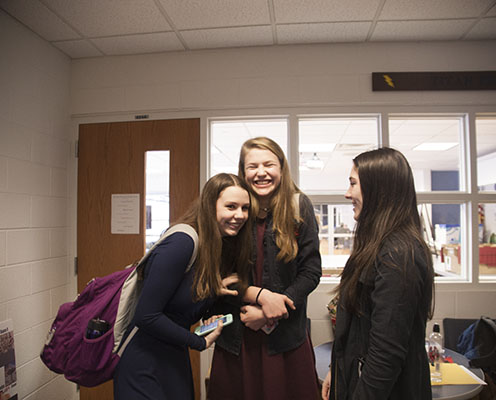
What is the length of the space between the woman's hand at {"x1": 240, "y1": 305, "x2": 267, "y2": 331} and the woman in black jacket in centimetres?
31

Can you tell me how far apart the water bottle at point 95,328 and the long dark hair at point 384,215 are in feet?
3.06

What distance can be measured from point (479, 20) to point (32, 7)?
10.3 ft

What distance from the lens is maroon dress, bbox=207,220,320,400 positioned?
127cm

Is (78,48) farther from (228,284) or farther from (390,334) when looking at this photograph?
(390,334)

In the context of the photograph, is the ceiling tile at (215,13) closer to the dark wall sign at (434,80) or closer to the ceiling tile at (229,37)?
the ceiling tile at (229,37)

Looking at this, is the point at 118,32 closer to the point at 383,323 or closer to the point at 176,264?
the point at 176,264

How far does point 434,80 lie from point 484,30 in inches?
19.2

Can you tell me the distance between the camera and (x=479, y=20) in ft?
7.28

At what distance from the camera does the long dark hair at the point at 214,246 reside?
1.23 meters

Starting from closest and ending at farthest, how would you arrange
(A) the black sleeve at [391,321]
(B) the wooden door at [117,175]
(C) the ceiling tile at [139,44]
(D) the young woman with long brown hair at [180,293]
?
(A) the black sleeve at [391,321] → (D) the young woman with long brown hair at [180,293] → (C) the ceiling tile at [139,44] → (B) the wooden door at [117,175]

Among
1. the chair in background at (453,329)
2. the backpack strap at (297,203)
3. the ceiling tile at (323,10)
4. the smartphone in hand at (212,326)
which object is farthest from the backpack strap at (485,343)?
the ceiling tile at (323,10)

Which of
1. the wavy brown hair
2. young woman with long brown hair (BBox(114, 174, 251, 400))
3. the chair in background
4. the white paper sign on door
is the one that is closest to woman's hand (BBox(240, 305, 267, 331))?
young woman with long brown hair (BBox(114, 174, 251, 400))

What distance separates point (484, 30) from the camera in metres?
2.34

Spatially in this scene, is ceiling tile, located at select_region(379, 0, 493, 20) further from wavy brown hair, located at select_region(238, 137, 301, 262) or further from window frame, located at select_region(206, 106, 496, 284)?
wavy brown hair, located at select_region(238, 137, 301, 262)
